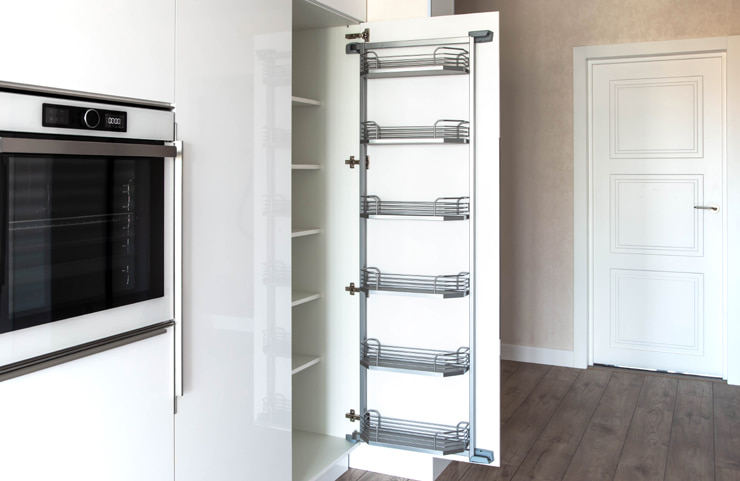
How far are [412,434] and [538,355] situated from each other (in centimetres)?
232

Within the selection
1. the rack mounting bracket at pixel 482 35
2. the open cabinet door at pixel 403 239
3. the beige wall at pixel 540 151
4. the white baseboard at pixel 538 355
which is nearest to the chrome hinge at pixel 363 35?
the open cabinet door at pixel 403 239

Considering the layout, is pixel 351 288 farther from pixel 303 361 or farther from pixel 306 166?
pixel 306 166

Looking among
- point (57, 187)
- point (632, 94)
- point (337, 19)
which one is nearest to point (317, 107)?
point (337, 19)

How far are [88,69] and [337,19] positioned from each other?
5.06ft

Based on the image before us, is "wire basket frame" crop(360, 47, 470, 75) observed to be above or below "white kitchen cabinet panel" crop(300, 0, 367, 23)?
below

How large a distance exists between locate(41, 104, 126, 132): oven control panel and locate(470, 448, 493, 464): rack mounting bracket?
6.59ft

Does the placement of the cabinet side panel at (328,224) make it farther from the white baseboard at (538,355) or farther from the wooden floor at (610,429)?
the white baseboard at (538,355)

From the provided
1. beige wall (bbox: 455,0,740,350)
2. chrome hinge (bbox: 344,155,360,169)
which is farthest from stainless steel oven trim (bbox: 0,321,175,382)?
beige wall (bbox: 455,0,740,350)

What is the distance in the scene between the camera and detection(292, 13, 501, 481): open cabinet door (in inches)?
112

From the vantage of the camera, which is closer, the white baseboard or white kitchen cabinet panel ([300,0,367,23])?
white kitchen cabinet panel ([300,0,367,23])

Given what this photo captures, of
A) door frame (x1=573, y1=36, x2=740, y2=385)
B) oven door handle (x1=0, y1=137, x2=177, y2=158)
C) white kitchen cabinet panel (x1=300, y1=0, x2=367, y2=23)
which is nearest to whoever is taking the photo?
oven door handle (x1=0, y1=137, x2=177, y2=158)

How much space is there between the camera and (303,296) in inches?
121

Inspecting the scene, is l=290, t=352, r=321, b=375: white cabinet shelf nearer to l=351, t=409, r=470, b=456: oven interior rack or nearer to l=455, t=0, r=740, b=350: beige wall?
l=351, t=409, r=470, b=456: oven interior rack

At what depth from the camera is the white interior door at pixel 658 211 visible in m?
4.54
